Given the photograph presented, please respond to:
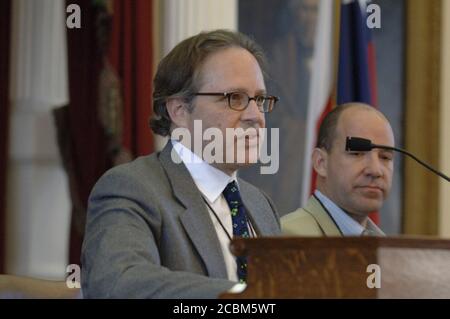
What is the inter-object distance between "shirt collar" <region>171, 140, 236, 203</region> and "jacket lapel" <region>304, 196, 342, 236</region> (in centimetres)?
64

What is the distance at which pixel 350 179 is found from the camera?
3.88 metres

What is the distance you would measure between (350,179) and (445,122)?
10.1ft

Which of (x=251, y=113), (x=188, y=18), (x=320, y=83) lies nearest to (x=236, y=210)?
(x=251, y=113)

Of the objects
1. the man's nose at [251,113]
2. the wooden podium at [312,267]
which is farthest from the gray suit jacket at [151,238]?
the man's nose at [251,113]

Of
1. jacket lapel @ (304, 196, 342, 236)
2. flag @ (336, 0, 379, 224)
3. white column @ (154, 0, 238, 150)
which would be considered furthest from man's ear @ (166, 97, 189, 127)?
flag @ (336, 0, 379, 224)

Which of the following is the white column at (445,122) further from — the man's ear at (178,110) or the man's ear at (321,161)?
the man's ear at (178,110)

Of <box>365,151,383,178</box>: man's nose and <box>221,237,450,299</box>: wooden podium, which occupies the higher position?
<box>365,151,383,178</box>: man's nose

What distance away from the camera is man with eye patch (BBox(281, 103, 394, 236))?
381cm

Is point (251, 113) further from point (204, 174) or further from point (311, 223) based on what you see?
point (311, 223)

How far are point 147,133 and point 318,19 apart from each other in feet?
5.20

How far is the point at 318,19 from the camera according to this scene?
6469 millimetres

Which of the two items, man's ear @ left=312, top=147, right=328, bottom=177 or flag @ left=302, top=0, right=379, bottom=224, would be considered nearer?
man's ear @ left=312, top=147, right=328, bottom=177

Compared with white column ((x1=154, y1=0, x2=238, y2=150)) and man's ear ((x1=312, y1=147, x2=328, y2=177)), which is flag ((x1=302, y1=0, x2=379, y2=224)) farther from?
man's ear ((x1=312, y1=147, x2=328, y2=177))

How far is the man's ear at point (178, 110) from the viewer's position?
10.8ft
